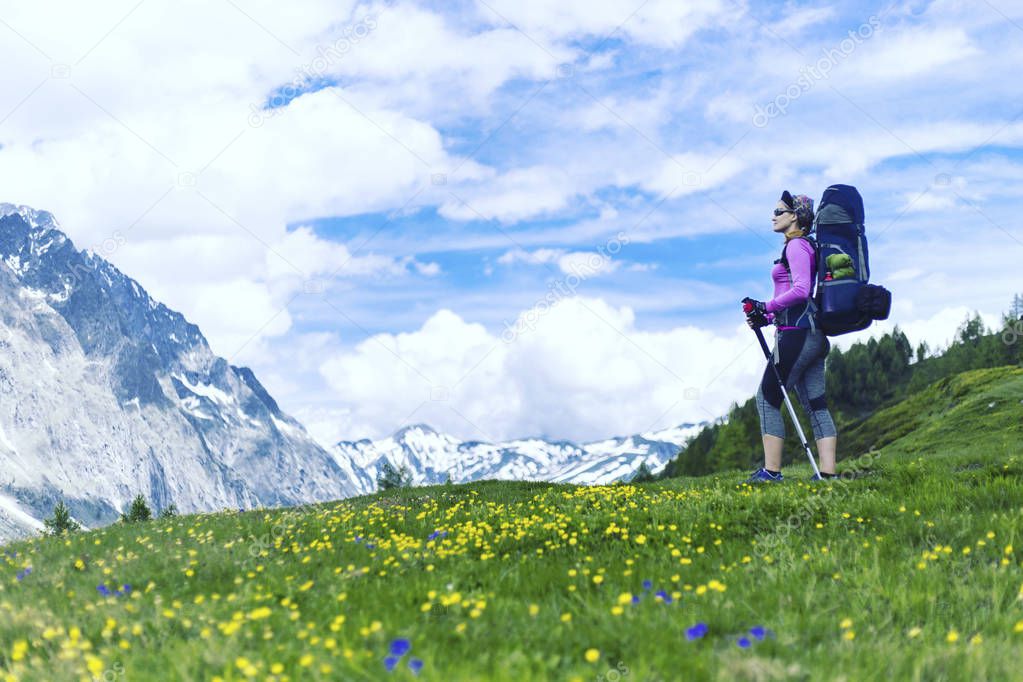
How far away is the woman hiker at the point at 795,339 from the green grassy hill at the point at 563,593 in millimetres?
2231

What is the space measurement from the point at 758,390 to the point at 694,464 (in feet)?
381

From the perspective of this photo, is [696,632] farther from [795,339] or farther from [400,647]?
[795,339]

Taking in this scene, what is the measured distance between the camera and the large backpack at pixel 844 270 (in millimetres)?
11805

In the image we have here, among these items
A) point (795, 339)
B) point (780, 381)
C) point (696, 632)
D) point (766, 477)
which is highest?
point (795, 339)

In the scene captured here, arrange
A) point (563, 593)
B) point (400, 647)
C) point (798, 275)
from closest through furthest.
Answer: point (400, 647), point (563, 593), point (798, 275)

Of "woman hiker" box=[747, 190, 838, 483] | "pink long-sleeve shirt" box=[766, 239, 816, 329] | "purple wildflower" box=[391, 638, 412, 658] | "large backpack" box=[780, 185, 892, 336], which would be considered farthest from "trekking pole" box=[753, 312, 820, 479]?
"purple wildflower" box=[391, 638, 412, 658]

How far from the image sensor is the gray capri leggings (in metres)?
12.7

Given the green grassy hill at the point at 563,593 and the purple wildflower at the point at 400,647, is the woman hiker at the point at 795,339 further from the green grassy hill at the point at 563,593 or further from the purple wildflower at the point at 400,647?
the purple wildflower at the point at 400,647

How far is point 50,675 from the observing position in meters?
5.01

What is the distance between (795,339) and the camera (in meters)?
12.8

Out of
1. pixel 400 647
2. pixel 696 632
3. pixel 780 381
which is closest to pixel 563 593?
pixel 696 632

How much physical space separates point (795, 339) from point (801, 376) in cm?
73

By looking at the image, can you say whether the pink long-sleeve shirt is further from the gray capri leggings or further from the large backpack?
the gray capri leggings

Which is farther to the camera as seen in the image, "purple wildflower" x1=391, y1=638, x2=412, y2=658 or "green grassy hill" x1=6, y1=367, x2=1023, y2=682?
"green grassy hill" x1=6, y1=367, x2=1023, y2=682
